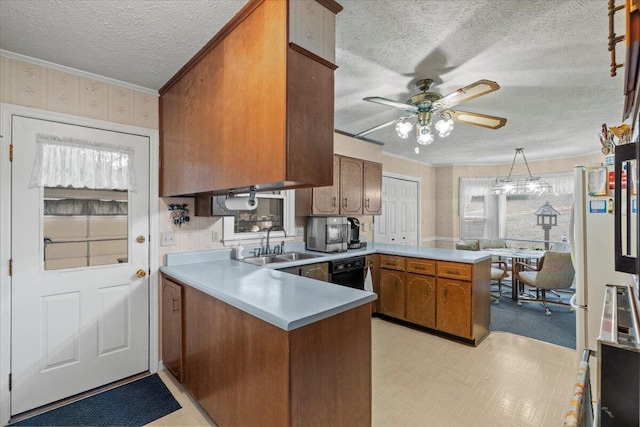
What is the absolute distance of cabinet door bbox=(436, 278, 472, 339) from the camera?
9.68 ft

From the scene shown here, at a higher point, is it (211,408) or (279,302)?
(279,302)

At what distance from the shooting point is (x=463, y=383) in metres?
2.33

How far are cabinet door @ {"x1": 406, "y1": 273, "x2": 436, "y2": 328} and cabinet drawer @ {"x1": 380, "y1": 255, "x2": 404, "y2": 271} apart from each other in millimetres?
157

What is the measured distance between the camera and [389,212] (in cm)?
516

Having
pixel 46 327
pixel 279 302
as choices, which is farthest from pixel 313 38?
pixel 46 327

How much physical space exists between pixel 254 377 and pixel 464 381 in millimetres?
1813

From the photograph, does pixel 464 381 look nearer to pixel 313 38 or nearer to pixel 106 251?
pixel 313 38

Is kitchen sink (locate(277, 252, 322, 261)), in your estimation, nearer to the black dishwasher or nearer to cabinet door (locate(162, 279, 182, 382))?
the black dishwasher

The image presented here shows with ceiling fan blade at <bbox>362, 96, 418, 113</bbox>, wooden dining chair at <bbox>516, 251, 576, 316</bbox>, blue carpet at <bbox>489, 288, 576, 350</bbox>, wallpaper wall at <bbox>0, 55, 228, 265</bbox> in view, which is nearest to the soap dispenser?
wallpaper wall at <bbox>0, 55, 228, 265</bbox>

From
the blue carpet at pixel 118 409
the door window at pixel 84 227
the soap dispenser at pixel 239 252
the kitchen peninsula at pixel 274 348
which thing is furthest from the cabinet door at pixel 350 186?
the blue carpet at pixel 118 409

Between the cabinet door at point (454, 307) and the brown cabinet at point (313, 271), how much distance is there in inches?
48.6

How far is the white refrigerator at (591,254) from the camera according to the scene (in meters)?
2.12

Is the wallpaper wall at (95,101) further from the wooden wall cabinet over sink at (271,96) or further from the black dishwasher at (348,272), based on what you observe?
the black dishwasher at (348,272)

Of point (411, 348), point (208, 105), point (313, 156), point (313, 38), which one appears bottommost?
point (411, 348)
